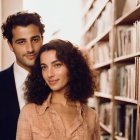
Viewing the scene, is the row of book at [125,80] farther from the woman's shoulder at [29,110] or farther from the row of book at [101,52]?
the woman's shoulder at [29,110]

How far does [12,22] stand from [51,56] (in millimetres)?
589

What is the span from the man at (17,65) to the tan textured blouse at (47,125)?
0.81 ft

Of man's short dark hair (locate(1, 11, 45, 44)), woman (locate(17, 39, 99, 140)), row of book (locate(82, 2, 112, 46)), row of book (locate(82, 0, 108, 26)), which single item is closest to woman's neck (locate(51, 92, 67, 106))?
woman (locate(17, 39, 99, 140))

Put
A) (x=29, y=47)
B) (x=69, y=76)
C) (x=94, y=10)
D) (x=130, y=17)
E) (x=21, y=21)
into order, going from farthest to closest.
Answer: (x=94, y=10) → (x=130, y=17) → (x=21, y=21) → (x=29, y=47) → (x=69, y=76)

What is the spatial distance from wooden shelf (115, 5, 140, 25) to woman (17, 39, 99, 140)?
70 centimetres

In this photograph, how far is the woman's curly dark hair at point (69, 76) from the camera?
4.67 ft

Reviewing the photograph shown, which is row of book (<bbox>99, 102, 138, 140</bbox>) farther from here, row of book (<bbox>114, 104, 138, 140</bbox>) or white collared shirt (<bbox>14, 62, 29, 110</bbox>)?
white collared shirt (<bbox>14, 62, 29, 110</bbox>)

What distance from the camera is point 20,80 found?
168 centimetres

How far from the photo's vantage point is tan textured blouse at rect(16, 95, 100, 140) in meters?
1.28

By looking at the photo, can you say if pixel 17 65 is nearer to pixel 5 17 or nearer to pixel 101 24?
pixel 5 17

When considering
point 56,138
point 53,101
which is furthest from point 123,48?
point 56,138

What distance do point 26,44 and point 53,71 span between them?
433 millimetres

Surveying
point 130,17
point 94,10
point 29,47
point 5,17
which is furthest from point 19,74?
point 94,10

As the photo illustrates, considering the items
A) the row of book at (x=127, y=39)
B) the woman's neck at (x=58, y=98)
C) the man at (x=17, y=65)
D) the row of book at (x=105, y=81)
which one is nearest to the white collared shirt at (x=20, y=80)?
the man at (x=17, y=65)
